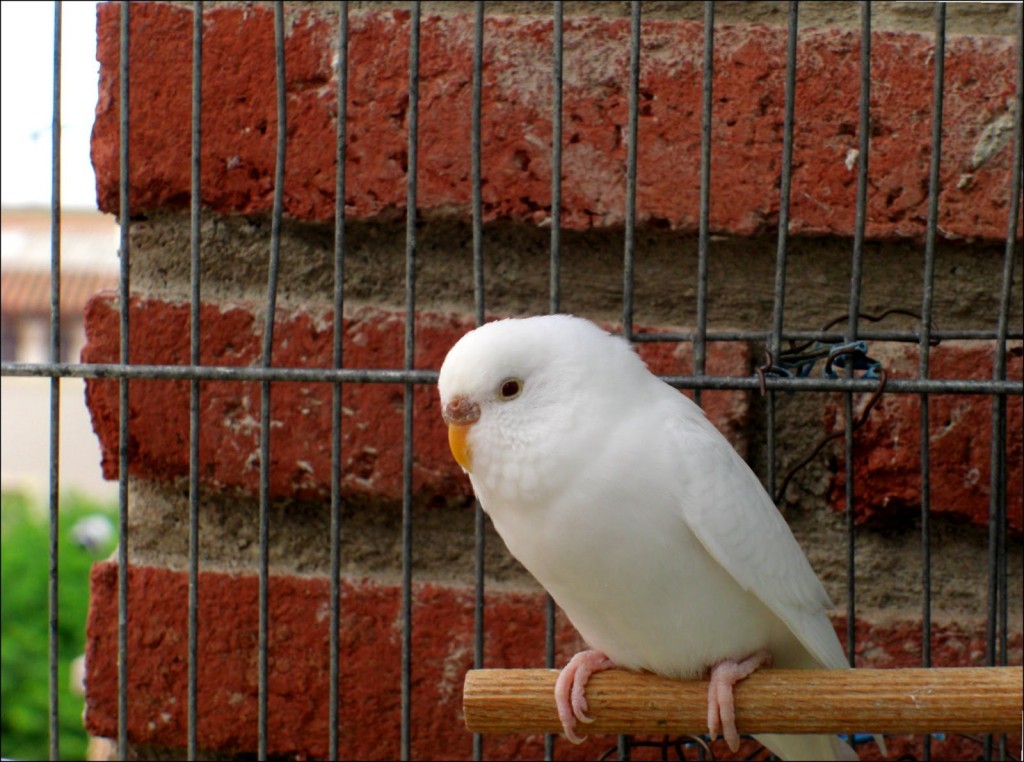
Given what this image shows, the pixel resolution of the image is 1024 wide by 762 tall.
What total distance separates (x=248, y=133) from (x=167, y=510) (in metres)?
0.31

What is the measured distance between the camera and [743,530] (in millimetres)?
778

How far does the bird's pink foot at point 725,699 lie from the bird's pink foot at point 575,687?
0.26 feet

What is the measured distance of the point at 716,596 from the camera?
0.81 metres

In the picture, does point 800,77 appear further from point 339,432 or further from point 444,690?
point 444,690

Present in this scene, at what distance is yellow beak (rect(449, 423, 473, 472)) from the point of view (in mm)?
797

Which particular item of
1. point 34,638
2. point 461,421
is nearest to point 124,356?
point 461,421

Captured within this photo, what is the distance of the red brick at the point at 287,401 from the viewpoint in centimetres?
94

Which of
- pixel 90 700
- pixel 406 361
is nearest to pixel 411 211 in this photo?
pixel 406 361

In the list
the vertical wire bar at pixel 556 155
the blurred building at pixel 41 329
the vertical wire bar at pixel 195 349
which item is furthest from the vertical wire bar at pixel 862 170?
the blurred building at pixel 41 329

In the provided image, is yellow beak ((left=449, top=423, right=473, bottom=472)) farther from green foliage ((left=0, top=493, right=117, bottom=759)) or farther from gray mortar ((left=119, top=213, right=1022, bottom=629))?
green foliage ((left=0, top=493, right=117, bottom=759))

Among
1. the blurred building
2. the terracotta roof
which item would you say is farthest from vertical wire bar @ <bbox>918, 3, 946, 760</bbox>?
the terracotta roof

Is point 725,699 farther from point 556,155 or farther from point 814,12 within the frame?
point 814,12

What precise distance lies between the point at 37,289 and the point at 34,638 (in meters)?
1.74

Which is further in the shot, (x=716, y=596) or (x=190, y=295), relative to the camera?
(x=190, y=295)
